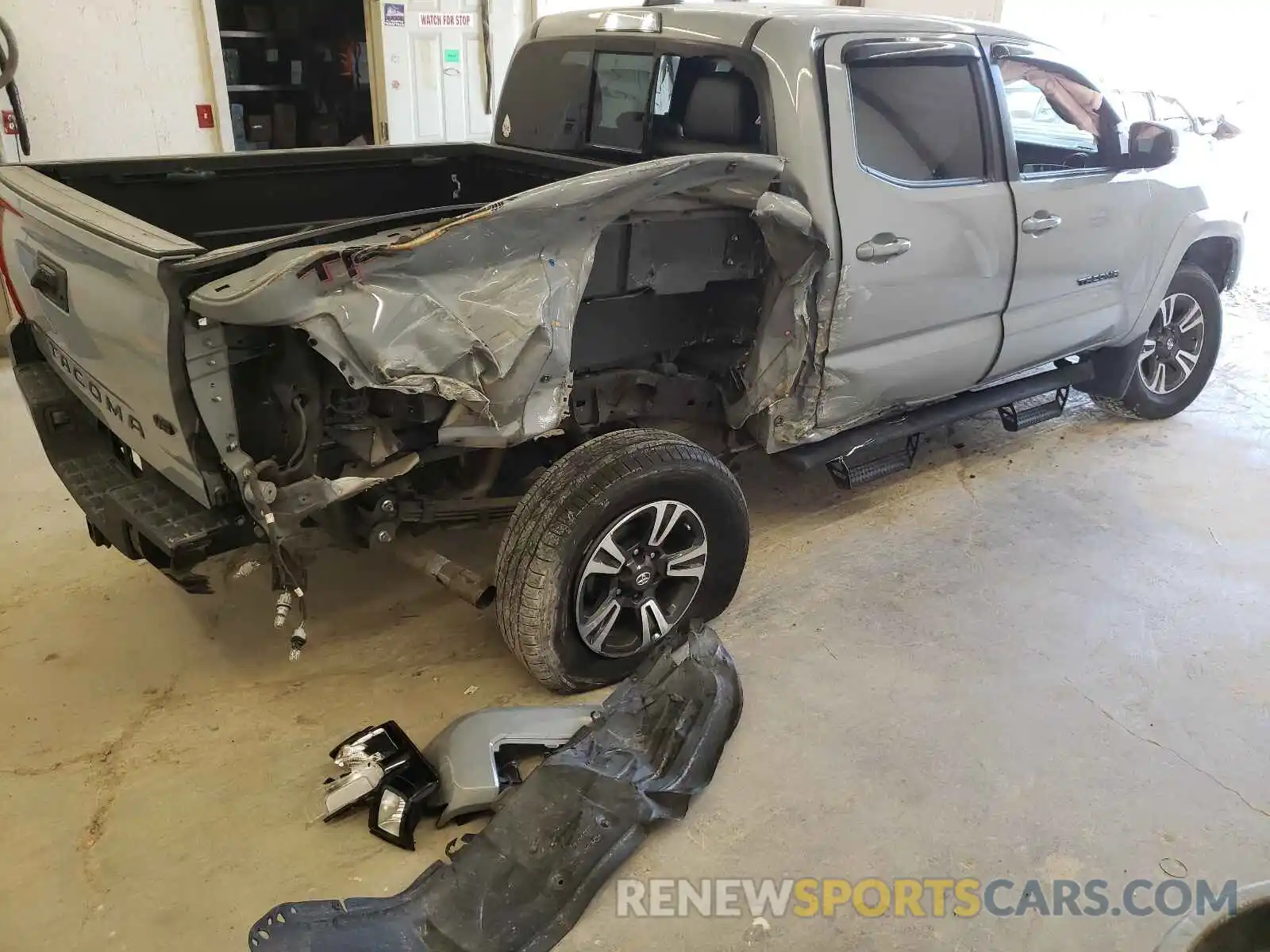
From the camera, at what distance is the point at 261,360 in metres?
2.25

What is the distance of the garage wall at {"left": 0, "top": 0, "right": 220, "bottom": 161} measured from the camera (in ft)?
16.8

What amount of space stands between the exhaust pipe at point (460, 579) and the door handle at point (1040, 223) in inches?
96.4

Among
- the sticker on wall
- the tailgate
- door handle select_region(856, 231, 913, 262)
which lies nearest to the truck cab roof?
door handle select_region(856, 231, 913, 262)

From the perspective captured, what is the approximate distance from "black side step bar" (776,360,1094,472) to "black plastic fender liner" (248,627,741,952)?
110cm

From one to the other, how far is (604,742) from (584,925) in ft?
1.57

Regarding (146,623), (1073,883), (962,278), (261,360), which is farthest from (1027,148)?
(146,623)

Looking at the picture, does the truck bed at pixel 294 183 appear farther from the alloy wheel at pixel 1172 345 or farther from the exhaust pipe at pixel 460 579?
the alloy wheel at pixel 1172 345

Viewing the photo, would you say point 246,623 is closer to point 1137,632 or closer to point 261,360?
point 261,360

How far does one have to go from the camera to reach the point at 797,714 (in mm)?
2746

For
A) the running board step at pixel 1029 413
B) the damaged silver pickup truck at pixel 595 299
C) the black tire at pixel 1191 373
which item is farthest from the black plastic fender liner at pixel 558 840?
the black tire at pixel 1191 373

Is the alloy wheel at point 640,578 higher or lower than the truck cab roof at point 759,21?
lower

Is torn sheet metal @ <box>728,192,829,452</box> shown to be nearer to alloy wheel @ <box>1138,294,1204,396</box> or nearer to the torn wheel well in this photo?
alloy wheel @ <box>1138,294,1204,396</box>

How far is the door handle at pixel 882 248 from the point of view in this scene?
302 centimetres

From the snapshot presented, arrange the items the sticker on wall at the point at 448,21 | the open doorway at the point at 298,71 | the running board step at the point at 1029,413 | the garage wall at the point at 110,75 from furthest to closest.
Answer: the open doorway at the point at 298,71 → the sticker on wall at the point at 448,21 → the garage wall at the point at 110,75 → the running board step at the point at 1029,413
